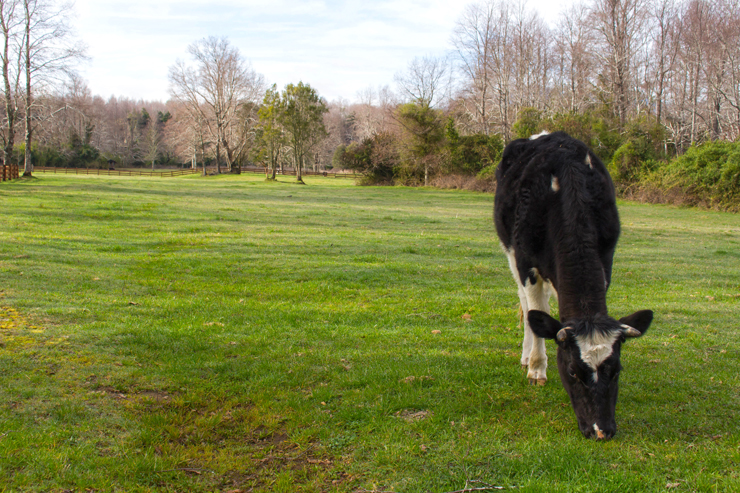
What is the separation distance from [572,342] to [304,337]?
3.51 meters

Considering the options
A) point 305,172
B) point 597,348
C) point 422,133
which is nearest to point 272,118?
point 422,133

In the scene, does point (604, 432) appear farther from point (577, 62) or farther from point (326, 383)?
point (577, 62)

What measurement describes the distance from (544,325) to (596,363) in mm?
458

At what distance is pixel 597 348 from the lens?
140 inches

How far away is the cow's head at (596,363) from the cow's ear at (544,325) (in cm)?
6

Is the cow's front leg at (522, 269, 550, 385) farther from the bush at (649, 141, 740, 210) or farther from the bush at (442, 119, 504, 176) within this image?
the bush at (442, 119, 504, 176)

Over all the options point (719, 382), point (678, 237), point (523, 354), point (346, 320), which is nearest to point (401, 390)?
point (523, 354)

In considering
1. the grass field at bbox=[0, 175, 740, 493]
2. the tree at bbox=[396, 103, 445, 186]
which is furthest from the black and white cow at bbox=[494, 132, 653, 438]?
the tree at bbox=[396, 103, 445, 186]

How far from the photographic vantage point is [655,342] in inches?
242

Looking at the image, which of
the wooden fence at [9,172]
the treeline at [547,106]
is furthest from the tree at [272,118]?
the wooden fence at [9,172]

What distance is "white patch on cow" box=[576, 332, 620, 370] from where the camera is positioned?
3.55m

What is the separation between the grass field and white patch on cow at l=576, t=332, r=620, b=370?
0.61m

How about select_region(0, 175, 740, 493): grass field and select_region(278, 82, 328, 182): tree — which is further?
select_region(278, 82, 328, 182): tree

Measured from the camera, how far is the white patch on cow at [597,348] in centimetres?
355
